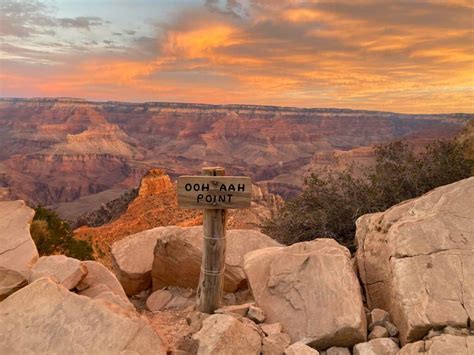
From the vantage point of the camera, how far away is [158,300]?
671 centimetres

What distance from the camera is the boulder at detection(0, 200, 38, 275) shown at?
5.77m

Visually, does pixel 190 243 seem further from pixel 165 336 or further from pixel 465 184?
pixel 465 184

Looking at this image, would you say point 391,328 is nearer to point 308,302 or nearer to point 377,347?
point 377,347

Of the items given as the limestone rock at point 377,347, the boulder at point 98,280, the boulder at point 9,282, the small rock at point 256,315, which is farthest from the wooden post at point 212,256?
the boulder at point 9,282

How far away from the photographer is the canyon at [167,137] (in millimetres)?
111375

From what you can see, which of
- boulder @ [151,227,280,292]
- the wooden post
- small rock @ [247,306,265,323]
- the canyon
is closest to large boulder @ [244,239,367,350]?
small rock @ [247,306,265,323]

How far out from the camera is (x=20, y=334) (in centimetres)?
402

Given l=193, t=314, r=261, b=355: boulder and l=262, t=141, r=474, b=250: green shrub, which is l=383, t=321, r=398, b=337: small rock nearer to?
l=193, t=314, r=261, b=355: boulder

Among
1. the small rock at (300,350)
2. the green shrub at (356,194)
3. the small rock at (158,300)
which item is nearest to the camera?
the small rock at (300,350)

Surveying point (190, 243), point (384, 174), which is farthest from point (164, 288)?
point (384, 174)

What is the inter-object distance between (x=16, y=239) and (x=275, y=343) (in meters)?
4.35

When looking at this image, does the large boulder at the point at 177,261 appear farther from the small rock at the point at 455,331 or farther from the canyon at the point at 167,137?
the canyon at the point at 167,137

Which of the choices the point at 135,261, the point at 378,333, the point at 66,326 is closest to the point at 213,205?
the point at 66,326

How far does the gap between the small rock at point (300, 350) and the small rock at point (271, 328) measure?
361 mm
